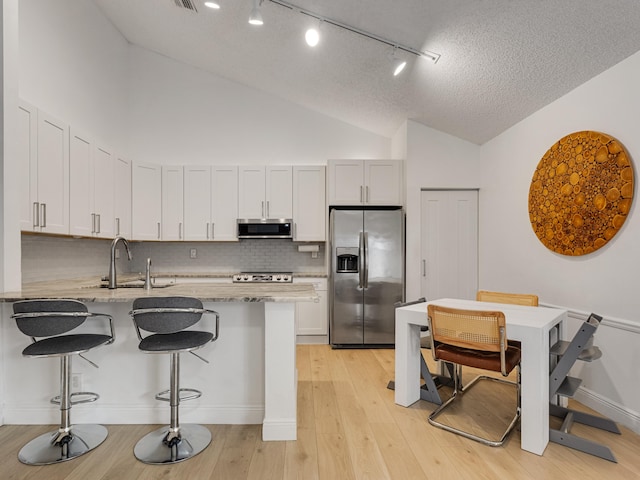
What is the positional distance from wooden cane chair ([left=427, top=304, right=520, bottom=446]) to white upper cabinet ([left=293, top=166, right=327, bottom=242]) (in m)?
2.47

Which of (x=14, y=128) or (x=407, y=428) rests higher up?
(x=14, y=128)

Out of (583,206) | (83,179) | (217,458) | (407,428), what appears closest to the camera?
(217,458)

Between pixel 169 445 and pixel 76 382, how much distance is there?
33.1 inches

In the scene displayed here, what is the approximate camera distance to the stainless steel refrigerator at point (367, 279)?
4242mm

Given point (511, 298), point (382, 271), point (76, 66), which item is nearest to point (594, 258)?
point (511, 298)

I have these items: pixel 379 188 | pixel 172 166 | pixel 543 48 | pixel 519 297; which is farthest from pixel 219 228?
pixel 543 48

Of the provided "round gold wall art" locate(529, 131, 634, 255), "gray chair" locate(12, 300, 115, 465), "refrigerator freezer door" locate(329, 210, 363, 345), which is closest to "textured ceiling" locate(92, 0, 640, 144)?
"round gold wall art" locate(529, 131, 634, 255)

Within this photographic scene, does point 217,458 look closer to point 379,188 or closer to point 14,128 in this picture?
point 14,128

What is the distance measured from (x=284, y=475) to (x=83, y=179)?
10.3ft

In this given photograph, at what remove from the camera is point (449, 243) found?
4.39 m

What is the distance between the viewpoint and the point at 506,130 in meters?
3.76

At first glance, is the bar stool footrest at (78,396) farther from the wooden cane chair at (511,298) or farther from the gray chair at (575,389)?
the wooden cane chair at (511,298)

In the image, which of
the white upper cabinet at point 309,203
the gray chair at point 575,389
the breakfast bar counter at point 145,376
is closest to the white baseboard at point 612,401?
the gray chair at point 575,389

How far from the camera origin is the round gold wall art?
7.89 ft
